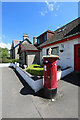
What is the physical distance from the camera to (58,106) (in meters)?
2.41

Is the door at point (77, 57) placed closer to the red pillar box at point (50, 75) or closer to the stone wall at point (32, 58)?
the red pillar box at point (50, 75)

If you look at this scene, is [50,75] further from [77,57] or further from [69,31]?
[69,31]

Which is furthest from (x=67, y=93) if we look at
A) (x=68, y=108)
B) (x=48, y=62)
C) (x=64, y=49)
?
(x=64, y=49)

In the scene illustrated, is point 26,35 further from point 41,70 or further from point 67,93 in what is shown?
point 67,93

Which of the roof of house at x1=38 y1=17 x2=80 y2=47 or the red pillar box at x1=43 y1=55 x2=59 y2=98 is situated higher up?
the roof of house at x1=38 y1=17 x2=80 y2=47

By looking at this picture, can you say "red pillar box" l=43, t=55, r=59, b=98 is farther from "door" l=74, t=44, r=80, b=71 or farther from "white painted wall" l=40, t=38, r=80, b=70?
"white painted wall" l=40, t=38, r=80, b=70

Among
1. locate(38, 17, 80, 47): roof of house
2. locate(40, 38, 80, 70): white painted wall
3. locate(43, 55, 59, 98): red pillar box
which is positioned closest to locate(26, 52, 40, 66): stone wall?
locate(38, 17, 80, 47): roof of house

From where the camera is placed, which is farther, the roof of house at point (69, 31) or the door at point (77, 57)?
the roof of house at point (69, 31)

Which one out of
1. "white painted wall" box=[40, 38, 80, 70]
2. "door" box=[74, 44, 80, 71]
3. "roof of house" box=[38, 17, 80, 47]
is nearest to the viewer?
"door" box=[74, 44, 80, 71]

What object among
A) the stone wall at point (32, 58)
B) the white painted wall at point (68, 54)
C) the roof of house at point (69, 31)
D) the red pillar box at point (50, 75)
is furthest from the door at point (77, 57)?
the stone wall at point (32, 58)

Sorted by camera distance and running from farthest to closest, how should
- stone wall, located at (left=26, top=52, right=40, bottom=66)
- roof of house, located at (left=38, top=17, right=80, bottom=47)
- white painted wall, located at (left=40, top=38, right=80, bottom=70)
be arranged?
stone wall, located at (left=26, top=52, right=40, bottom=66)
roof of house, located at (left=38, top=17, right=80, bottom=47)
white painted wall, located at (left=40, top=38, right=80, bottom=70)

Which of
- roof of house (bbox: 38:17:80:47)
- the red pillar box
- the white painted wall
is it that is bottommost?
the red pillar box

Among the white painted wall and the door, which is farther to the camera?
the white painted wall

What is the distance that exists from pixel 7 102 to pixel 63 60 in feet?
19.1
